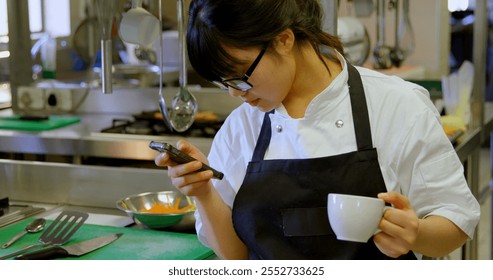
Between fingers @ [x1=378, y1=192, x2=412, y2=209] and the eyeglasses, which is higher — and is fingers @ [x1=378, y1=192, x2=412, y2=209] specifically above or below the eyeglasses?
below

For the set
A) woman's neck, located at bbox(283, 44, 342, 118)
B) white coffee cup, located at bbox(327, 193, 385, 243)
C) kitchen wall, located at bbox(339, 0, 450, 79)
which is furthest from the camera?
kitchen wall, located at bbox(339, 0, 450, 79)

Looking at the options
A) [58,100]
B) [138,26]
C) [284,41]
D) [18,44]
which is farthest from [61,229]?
[18,44]

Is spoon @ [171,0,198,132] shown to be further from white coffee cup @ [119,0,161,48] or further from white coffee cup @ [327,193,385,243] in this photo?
white coffee cup @ [327,193,385,243]

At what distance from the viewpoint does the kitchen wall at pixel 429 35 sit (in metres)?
5.99

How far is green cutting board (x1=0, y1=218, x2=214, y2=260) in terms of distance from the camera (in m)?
1.71

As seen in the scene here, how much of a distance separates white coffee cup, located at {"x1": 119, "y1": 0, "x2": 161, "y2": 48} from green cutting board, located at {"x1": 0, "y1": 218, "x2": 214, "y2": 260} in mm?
468

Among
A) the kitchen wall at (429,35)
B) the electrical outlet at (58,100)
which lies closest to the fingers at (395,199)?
the electrical outlet at (58,100)

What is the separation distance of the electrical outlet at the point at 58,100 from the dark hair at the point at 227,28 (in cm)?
236

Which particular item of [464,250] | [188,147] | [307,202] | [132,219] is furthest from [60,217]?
[464,250]

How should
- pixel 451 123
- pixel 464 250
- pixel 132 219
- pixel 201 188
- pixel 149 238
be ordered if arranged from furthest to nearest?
pixel 464 250 → pixel 451 123 → pixel 132 219 → pixel 149 238 → pixel 201 188

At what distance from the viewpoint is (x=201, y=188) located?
1459 millimetres

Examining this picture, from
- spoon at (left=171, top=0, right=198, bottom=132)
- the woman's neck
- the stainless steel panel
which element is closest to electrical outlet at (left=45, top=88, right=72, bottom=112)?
the stainless steel panel

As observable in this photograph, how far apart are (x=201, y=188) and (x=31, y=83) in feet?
8.19
